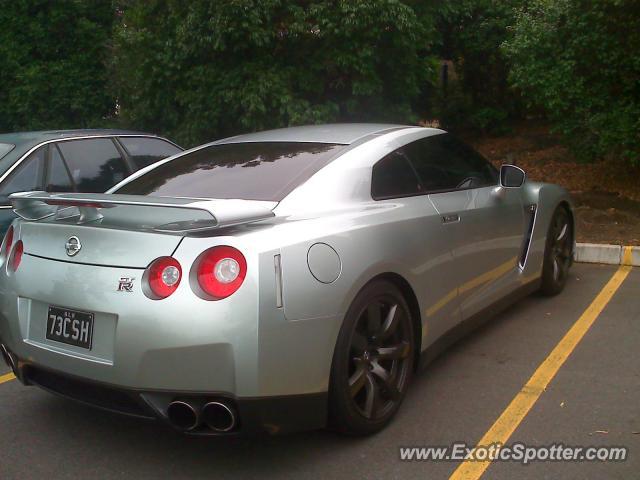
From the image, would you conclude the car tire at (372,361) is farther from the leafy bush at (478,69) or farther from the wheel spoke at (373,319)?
the leafy bush at (478,69)

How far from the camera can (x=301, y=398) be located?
3002 mm

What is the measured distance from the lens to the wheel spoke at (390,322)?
352cm

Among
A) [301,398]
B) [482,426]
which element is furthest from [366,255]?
[482,426]

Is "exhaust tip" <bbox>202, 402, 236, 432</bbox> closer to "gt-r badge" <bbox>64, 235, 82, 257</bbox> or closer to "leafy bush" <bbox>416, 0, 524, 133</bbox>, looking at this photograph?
"gt-r badge" <bbox>64, 235, 82, 257</bbox>

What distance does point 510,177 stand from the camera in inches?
196

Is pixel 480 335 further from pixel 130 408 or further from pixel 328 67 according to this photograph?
pixel 328 67

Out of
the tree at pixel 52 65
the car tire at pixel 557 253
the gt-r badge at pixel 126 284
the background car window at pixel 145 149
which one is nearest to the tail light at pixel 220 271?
the gt-r badge at pixel 126 284

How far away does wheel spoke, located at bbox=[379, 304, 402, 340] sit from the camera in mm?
3516

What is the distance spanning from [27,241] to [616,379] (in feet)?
11.3

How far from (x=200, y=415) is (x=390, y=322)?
1127mm

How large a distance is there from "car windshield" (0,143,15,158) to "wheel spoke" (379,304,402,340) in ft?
11.5

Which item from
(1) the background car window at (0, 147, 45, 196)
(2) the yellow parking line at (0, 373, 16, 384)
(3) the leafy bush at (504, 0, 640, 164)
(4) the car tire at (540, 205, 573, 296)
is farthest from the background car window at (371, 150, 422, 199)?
(3) the leafy bush at (504, 0, 640, 164)

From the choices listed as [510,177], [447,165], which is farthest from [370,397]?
[510,177]

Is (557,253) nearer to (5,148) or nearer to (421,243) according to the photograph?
(421,243)
